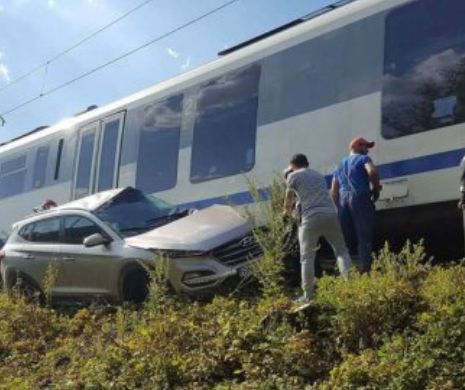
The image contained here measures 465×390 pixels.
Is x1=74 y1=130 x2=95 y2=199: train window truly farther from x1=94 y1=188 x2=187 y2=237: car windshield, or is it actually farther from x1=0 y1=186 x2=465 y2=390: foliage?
x1=0 y1=186 x2=465 y2=390: foliage

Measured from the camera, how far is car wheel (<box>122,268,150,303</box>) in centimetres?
966

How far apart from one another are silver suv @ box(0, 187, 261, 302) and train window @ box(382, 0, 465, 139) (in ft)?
7.77

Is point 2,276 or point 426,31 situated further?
point 2,276

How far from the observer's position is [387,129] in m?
9.44

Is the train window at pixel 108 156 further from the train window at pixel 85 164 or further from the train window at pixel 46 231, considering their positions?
the train window at pixel 46 231

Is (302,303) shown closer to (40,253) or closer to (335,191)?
(335,191)

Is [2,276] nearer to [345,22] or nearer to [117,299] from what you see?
[117,299]

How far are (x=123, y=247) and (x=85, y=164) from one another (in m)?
5.81

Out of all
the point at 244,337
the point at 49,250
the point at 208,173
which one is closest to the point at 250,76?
the point at 208,173

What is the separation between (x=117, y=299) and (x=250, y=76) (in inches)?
157

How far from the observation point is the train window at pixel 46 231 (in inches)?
447

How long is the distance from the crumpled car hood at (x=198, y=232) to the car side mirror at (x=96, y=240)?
313mm

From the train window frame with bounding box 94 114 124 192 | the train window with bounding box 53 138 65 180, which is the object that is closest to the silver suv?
the train window frame with bounding box 94 114 124 192

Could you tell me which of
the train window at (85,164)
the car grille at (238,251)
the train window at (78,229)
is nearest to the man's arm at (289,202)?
the car grille at (238,251)
